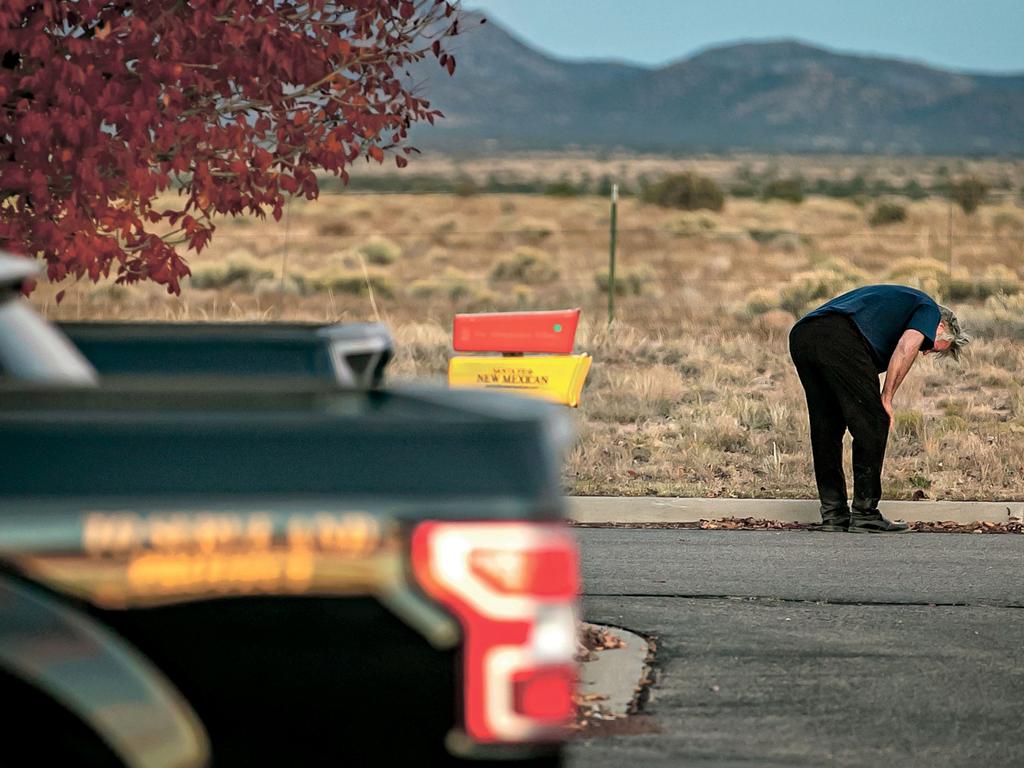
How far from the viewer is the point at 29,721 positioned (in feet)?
9.21

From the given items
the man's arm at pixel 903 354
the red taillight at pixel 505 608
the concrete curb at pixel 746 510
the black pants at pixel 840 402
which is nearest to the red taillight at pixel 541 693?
the red taillight at pixel 505 608

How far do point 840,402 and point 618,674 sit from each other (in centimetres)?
426

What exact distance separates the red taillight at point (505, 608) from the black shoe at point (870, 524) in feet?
27.7

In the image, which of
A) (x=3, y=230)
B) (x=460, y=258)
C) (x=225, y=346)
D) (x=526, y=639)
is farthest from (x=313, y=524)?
(x=460, y=258)

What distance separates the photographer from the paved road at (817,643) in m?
6.04

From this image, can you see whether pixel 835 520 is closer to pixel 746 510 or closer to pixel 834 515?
pixel 834 515

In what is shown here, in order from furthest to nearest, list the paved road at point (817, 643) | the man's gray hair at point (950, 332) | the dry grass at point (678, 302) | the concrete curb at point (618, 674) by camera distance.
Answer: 1. the dry grass at point (678, 302)
2. the man's gray hair at point (950, 332)
3. the concrete curb at point (618, 674)
4. the paved road at point (817, 643)

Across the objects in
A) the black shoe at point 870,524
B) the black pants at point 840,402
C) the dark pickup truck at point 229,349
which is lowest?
the black shoe at point 870,524

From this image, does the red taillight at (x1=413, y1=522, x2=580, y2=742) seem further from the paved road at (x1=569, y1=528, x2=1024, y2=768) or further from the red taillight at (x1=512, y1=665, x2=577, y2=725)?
the paved road at (x1=569, y1=528, x2=1024, y2=768)

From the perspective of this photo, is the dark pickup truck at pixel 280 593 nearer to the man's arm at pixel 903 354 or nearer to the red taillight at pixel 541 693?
the red taillight at pixel 541 693

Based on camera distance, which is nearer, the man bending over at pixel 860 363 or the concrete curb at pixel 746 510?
the man bending over at pixel 860 363

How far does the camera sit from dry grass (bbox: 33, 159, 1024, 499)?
14422 mm

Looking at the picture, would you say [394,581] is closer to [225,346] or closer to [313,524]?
[313,524]

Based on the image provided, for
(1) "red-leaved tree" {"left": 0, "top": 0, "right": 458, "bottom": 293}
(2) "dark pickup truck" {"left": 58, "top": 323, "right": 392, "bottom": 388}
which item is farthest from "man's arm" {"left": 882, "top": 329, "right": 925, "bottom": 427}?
(2) "dark pickup truck" {"left": 58, "top": 323, "right": 392, "bottom": 388}
